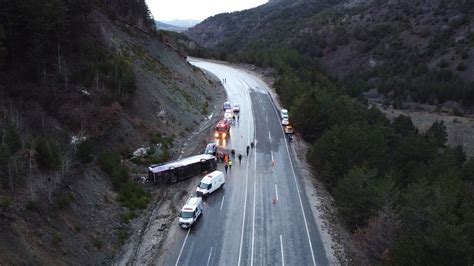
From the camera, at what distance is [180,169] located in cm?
4412

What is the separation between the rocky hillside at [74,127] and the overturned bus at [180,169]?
199 centimetres

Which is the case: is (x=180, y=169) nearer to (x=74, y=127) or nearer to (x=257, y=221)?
(x=257, y=221)

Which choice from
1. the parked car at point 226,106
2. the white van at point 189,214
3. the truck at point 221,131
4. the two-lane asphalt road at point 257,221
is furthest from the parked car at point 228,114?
the white van at point 189,214

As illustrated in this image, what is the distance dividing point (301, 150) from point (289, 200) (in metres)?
16.4

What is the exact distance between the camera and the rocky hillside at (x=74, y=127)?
27.2 meters

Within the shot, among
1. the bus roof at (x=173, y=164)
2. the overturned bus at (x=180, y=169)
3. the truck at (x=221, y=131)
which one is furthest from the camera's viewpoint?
the truck at (x=221, y=131)

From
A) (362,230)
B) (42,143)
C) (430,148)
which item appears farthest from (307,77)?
(42,143)

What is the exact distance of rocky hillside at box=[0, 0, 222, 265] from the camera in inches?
1073

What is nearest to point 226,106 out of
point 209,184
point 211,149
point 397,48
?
point 211,149

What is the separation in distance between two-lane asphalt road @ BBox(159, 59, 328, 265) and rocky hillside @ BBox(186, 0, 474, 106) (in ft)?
236

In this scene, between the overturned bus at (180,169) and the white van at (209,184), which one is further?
the overturned bus at (180,169)

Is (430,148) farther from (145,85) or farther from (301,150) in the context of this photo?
(145,85)

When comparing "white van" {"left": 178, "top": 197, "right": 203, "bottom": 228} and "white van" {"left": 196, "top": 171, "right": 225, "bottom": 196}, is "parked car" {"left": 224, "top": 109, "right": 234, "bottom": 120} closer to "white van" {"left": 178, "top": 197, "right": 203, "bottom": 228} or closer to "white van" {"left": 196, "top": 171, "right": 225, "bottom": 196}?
"white van" {"left": 196, "top": 171, "right": 225, "bottom": 196}

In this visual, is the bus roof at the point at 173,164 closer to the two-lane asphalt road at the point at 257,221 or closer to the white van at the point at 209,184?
the two-lane asphalt road at the point at 257,221
